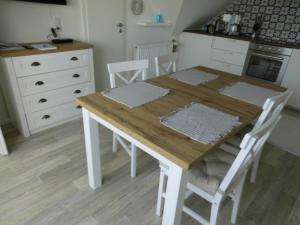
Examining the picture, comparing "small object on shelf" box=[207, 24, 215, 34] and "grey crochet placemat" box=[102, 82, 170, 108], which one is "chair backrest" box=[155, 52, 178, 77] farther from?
"small object on shelf" box=[207, 24, 215, 34]

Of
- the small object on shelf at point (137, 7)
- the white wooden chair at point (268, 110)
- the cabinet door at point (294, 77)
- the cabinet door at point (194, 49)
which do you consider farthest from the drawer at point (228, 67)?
the white wooden chair at point (268, 110)

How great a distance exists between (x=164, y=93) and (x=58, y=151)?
50.3 inches

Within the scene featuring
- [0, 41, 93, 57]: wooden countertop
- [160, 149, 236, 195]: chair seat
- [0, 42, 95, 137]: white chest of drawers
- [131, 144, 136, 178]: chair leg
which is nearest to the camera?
[160, 149, 236, 195]: chair seat

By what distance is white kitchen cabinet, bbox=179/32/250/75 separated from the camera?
3447 mm

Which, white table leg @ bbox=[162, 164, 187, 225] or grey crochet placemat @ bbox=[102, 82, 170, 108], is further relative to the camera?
grey crochet placemat @ bbox=[102, 82, 170, 108]

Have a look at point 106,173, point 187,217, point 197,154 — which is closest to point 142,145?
point 197,154

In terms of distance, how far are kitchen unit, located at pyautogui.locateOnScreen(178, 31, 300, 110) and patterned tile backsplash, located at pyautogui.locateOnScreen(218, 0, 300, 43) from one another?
0.36 metres

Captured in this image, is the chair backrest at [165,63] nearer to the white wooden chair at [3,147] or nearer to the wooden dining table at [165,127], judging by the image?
the wooden dining table at [165,127]

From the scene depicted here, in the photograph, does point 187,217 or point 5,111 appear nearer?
point 187,217

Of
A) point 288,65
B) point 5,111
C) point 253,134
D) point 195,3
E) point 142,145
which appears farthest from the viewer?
point 195,3

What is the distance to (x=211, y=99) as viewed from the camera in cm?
152

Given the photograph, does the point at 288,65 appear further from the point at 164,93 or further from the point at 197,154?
the point at 197,154

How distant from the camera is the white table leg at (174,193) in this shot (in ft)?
3.19

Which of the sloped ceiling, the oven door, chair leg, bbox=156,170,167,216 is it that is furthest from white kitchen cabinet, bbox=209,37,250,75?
chair leg, bbox=156,170,167,216
